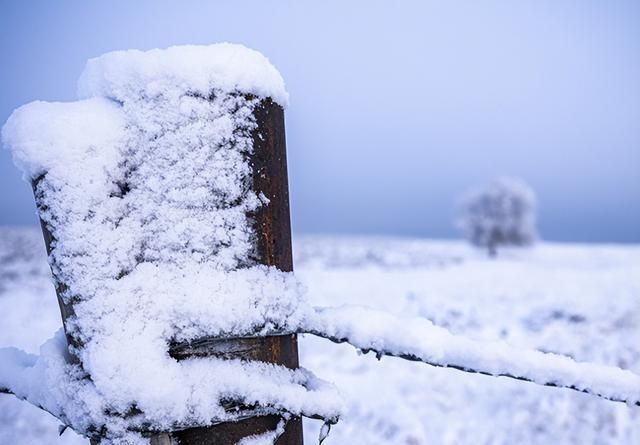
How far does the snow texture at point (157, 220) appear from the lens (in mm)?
800

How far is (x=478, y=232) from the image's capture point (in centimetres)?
3284

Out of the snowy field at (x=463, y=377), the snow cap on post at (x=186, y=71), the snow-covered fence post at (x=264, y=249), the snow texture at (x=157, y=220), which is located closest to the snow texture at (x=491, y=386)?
the snowy field at (x=463, y=377)

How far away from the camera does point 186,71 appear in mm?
821

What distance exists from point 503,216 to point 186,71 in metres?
34.8

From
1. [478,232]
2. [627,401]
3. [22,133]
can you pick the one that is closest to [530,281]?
[627,401]

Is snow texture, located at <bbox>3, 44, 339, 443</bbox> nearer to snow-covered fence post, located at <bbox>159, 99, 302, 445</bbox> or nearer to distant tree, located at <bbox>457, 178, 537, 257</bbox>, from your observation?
snow-covered fence post, located at <bbox>159, 99, 302, 445</bbox>

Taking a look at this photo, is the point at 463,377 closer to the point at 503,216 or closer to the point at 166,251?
the point at 166,251

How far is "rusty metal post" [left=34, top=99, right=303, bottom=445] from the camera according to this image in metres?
0.84

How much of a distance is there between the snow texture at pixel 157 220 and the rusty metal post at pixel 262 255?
2 cm

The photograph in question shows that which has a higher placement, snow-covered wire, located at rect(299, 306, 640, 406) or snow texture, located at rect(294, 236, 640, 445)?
snow-covered wire, located at rect(299, 306, 640, 406)

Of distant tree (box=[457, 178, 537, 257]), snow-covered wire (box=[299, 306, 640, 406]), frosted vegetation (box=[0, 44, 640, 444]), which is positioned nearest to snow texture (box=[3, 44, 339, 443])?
frosted vegetation (box=[0, 44, 640, 444])

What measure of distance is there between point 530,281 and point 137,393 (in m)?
15.7

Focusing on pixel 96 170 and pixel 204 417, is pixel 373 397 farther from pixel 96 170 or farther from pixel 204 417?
pixel 96 170

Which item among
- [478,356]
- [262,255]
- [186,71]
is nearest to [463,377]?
[478,356]
